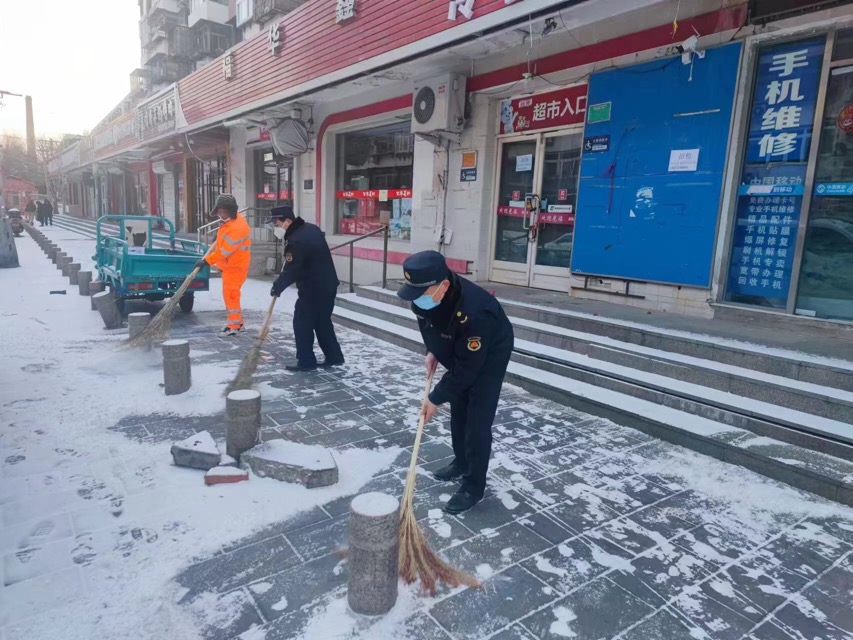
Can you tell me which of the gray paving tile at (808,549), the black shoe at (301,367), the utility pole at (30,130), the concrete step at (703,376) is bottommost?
the gray paving tile at (808,549)

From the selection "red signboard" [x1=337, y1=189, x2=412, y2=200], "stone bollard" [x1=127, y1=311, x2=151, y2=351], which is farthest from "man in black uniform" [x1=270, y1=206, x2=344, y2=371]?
"red signboard" [x1=337, y1=189, x2=412, y2=200]

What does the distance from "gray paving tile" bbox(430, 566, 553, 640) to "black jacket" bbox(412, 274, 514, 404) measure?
97 cm

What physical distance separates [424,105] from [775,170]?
5.43m

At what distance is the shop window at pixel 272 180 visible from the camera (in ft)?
48.5

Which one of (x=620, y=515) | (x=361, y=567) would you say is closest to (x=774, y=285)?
(x=620, y=515)

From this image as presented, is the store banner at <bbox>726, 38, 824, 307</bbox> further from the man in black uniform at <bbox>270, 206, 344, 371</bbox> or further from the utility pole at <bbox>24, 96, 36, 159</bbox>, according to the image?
the utility pole at <bbox>24, 96, 36, 159</bbox>

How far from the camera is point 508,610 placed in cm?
234

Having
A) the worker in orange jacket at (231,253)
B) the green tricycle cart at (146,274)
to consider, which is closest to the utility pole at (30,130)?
the green tricycle cart at (146,274)

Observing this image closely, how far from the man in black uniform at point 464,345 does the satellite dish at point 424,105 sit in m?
6.52

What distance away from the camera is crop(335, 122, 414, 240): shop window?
10.9 meters

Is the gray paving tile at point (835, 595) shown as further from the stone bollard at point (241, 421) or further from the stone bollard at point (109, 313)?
the stone bollard at point (109, 313)

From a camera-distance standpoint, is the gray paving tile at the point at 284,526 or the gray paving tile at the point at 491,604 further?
the gray paving tile at the point at 284,526

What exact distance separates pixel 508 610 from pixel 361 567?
0.70 m

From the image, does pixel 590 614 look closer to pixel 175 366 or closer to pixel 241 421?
pixel 241 421
